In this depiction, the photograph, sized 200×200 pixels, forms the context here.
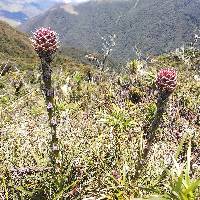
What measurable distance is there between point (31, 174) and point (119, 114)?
6.40ft

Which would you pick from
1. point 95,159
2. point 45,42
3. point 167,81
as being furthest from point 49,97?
point 95,159

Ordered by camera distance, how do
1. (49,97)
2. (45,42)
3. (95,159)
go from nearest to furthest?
(45,42), (49,97), (95,159)

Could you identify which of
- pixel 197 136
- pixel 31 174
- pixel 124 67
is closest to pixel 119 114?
pixel 197 136

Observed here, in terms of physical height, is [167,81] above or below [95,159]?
above

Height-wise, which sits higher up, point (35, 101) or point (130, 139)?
point (130, 139)

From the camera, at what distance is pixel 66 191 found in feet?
13.8

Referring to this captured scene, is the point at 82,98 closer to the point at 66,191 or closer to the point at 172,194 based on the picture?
the point at 66,191

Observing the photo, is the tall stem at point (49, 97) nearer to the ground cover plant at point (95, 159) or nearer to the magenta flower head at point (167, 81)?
the ground cover plant at point (95, 159)

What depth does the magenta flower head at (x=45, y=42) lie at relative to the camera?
341 centimetres

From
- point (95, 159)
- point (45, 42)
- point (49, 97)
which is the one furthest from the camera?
point (95, 159)

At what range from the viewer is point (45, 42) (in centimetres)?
341

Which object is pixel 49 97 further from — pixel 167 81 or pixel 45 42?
pixel 167 81

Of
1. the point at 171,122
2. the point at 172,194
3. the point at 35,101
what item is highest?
the point at 172,194

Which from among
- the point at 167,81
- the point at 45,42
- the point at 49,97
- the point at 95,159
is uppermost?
the point at 45,42
